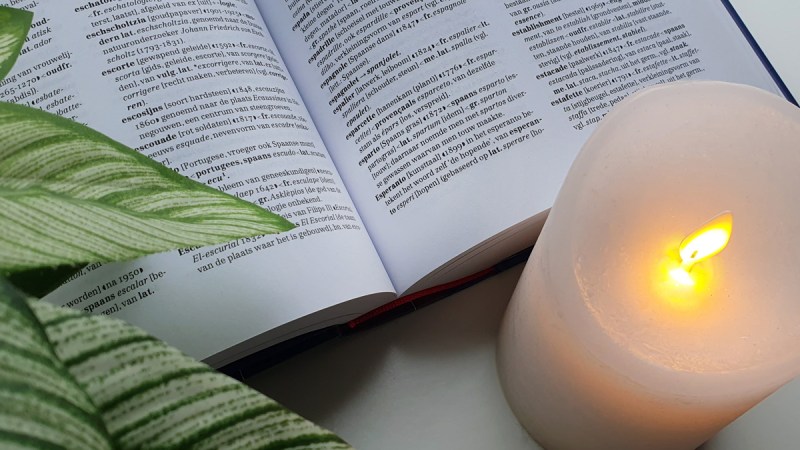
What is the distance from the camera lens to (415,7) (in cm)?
44

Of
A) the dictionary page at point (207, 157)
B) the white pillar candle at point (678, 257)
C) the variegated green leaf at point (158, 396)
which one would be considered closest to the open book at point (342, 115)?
the dictionary page at point (207, 157)

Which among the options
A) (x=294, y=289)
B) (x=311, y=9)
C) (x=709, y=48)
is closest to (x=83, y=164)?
(x=294, y=289)

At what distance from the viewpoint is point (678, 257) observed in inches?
11.6

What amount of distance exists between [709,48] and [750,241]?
0.21 m

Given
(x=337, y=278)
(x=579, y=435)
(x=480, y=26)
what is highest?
(x=480, y=26)

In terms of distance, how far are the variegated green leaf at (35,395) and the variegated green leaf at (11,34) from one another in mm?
120

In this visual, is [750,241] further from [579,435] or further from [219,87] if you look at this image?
[219,87]

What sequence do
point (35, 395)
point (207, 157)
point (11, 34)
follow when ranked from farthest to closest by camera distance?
point (207, 157), point (11, 34), point (35, 395)

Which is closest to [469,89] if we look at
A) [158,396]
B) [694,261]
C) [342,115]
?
[342,115]

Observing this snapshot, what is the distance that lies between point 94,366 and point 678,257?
0.79 ft

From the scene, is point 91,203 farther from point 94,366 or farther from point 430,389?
point 430,389

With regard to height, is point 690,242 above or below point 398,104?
below

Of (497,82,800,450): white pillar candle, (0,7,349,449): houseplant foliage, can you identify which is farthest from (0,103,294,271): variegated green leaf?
(497,82,800,450): white pillar candle

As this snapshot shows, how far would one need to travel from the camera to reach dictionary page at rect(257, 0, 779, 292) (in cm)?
40
